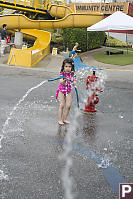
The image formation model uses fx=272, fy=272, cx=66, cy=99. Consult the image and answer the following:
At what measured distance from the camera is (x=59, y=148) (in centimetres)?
511

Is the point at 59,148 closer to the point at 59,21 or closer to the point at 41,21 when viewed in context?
the point at 59,21

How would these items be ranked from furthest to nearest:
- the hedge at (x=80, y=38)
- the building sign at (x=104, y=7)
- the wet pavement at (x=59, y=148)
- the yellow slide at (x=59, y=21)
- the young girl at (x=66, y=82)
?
the building sign at (x=104, y=7)
the hedge at (x=80, y=38)
the yellow slide at (x=59, y=21)
the young girl at (x=66, y=82)
the wet pavement at (x=59, y=148)

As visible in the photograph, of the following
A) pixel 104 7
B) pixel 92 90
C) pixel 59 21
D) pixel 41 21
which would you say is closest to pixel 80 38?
pixel 59 21

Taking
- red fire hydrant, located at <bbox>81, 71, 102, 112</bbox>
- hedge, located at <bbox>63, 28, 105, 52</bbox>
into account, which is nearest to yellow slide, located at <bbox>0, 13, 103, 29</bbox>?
hedge, located at <bbox>63, 28, 105, 52</bbox>

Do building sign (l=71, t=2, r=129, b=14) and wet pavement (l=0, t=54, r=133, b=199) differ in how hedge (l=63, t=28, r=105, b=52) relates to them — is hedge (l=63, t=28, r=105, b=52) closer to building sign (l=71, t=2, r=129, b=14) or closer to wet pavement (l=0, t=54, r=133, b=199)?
building sign (l=71, t=2, r=129, b=14)

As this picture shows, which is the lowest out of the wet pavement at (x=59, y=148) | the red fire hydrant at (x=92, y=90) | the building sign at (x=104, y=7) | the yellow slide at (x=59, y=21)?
the wet pavement at (x=59, y=148)

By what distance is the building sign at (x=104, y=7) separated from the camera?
93.9ft

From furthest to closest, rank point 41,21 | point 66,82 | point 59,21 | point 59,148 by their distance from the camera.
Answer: point 41,21, point 59,21, point 66,82, point 59,148

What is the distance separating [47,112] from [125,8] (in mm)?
24280

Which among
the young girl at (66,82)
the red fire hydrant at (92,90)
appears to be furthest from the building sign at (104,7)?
the young girl at (66,82)

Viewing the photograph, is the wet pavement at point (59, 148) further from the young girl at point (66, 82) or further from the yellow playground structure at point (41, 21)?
the yellow playground structure at point (41, 21)

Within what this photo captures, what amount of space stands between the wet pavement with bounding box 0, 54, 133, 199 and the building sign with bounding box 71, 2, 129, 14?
21.8m

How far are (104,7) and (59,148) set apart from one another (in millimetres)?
26661

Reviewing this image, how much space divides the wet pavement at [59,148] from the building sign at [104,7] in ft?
71.6
